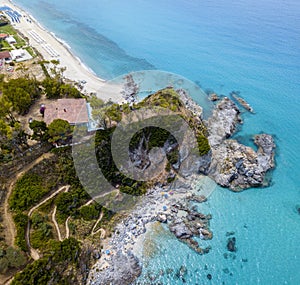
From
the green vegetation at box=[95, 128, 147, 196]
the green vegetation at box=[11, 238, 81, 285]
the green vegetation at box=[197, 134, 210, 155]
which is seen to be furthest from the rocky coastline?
the green vegetation at box=[11, 238, 81, 285]

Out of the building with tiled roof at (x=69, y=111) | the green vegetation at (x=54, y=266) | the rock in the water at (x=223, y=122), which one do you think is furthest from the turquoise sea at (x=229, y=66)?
the building with tiled roof at (x=69, y=111)

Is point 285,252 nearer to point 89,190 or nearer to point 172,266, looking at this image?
point 172,266

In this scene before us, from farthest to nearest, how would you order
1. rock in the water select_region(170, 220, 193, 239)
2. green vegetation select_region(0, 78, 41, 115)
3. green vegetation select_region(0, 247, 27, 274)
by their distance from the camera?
green vegetation select_region(0, 78, 41, 115)
rock in the water select_region(170, 220, 193, 239)
green vegetation select_region(0, 247, 27, 274)

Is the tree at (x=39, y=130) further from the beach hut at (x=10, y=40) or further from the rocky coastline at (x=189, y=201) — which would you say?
the beach hut at (x=10, y=40)

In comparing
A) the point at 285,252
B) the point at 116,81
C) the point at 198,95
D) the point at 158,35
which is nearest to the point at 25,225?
the point at 285,252

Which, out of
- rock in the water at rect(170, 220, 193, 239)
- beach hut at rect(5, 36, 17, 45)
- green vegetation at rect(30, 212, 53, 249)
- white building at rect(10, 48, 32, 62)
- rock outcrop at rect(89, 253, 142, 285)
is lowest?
rock outcrop at rect(89, 253, 142, 285)

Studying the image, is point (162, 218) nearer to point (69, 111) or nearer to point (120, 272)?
point (120, 272)

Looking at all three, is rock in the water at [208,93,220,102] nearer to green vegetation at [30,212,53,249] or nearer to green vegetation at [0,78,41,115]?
green vegetation at [0,78,41,115]
